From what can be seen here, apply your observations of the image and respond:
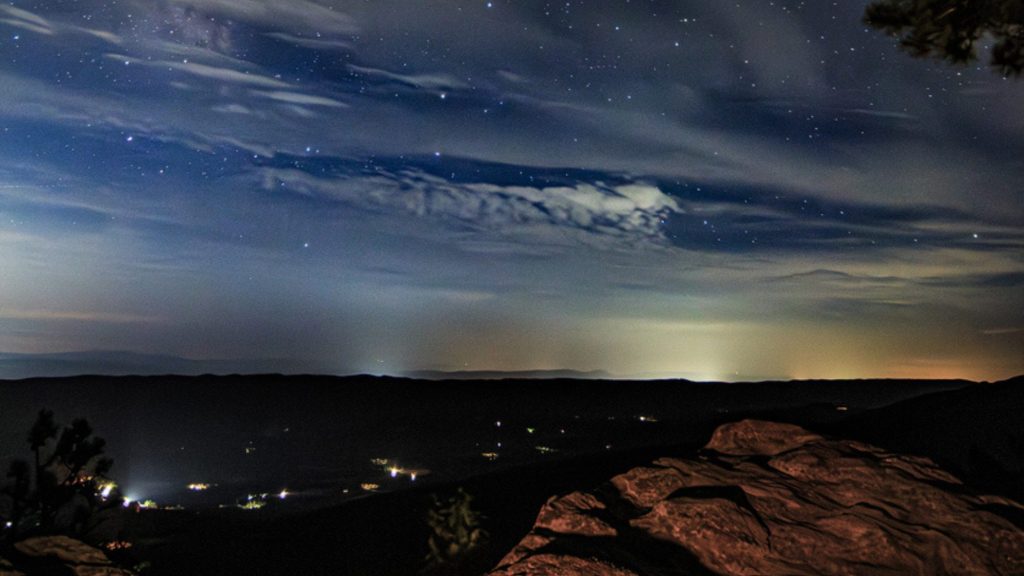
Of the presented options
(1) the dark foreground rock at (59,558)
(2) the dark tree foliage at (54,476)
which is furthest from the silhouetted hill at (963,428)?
(2) the dark tree foliage at (54,476)

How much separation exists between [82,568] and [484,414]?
104 m

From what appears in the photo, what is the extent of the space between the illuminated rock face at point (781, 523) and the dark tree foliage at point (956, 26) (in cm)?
701

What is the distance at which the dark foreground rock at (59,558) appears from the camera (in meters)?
12.4

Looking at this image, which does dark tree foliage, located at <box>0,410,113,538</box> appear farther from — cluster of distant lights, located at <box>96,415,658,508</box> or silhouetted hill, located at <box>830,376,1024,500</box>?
silhouetted hill, located at <box>830,376,1024,500</box>

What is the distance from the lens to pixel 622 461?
38.7 m

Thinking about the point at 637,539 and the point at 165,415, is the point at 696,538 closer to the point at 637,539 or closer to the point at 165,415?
the point at 637,539

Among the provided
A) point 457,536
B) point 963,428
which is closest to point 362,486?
point 457,536

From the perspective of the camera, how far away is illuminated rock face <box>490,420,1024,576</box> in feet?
31.8

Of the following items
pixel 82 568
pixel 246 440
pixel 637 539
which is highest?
pixel 637 539

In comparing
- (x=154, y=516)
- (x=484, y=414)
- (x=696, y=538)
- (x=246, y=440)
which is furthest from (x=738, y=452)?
(x=484, y=414)

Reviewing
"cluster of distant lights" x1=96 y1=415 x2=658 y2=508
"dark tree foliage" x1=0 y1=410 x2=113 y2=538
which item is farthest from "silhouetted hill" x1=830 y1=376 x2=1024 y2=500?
"dark tree foliage" x1=0 y1=410 x2=113 y2=538

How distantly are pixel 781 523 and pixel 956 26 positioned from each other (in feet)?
25.4

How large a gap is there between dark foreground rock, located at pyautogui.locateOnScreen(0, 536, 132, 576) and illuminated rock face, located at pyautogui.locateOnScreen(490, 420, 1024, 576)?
8.53 metres

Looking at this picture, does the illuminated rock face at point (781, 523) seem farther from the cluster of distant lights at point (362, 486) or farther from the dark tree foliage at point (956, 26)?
the cluster of distant lights at point (362, 486)
